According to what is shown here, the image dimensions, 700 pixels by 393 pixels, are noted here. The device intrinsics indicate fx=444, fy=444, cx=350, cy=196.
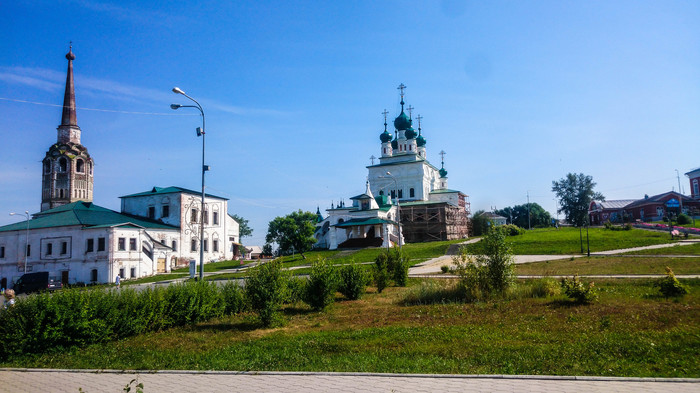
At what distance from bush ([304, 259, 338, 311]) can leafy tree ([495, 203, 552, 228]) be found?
9539cm

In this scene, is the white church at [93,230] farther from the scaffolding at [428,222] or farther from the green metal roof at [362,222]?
the scaffolding at [428,222]

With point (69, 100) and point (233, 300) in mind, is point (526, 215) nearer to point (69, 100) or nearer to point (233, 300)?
point (69, 100)

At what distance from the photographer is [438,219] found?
60219mm

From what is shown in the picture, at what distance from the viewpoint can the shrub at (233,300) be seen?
1465 cm

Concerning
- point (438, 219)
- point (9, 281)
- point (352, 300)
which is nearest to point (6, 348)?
point (352, 300)

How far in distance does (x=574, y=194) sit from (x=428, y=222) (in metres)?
37.8

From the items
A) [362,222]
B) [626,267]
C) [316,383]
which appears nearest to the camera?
[316,383]

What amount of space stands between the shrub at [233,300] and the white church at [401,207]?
1119 inches

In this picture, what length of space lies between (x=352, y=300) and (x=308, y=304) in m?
2.55

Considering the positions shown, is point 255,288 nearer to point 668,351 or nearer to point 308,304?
point 308,304

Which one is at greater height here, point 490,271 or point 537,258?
point 490,271

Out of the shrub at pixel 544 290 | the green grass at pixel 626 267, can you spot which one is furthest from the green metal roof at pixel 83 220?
the shrub at pixel 544 290

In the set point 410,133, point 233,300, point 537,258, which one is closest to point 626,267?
point 537,258

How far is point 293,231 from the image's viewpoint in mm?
45094
